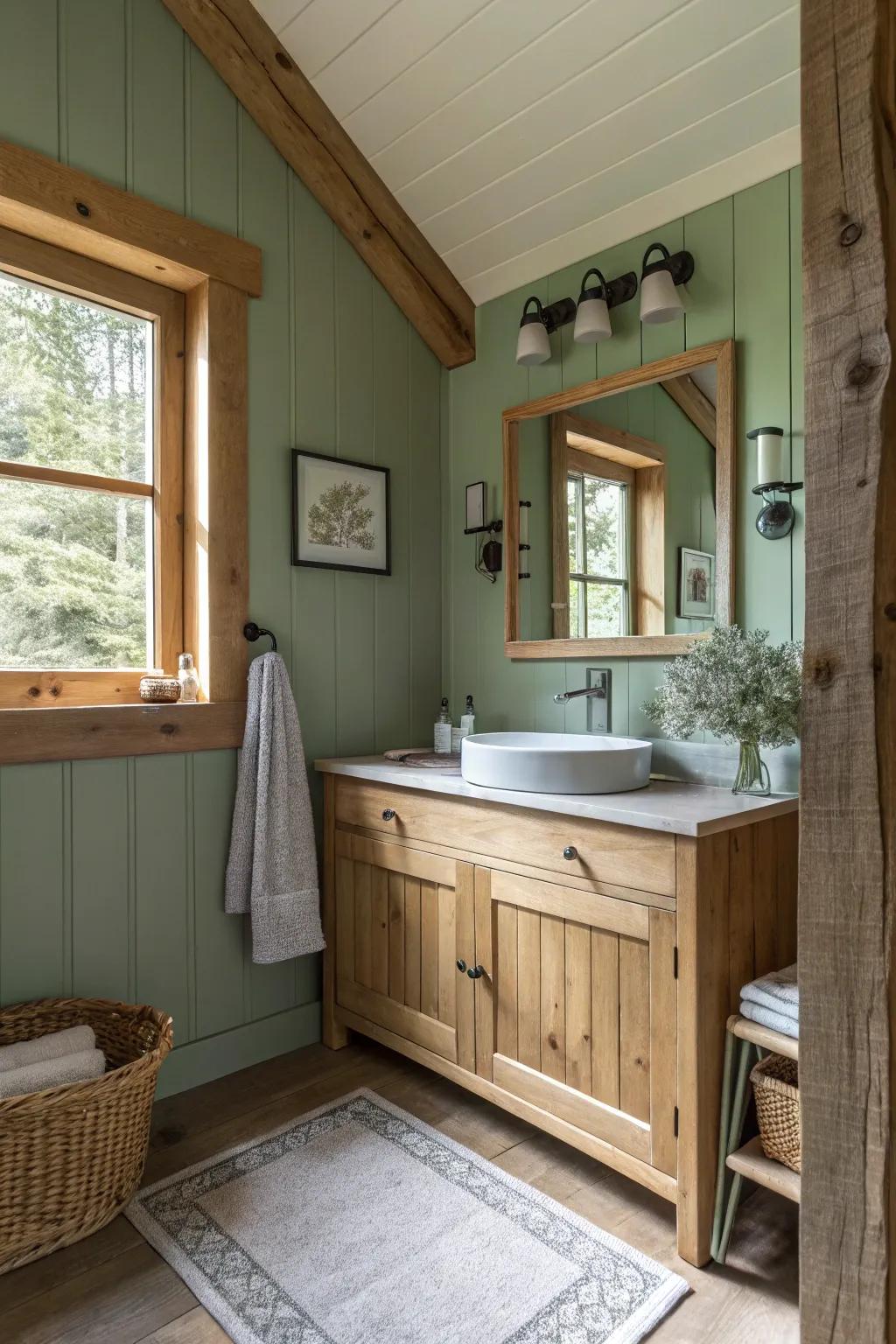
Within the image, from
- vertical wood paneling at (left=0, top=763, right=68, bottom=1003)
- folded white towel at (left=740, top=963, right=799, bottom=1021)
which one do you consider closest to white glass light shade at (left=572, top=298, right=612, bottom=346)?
folded white towel at (left=740, top=963, right=799, bottom=1021)

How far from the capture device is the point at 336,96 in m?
2.37

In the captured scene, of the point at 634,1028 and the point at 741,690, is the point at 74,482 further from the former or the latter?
the point at 634,1028

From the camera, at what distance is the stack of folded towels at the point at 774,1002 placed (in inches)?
58.4

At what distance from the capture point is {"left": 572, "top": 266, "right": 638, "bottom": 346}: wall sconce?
227cm

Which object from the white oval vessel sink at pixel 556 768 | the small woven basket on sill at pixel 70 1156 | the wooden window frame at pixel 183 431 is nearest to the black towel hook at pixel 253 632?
the wooden window frame at pixel 183 431

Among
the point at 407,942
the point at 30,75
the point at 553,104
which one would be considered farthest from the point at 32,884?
the point at 553,104

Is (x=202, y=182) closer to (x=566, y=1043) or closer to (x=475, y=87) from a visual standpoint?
(x=475, y=87)

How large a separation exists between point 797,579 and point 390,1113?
1.62m

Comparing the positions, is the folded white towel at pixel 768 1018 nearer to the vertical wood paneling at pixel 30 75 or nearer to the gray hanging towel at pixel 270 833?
the gray hanging towel at pixel 270 833

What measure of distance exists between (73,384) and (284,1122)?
1.93 m

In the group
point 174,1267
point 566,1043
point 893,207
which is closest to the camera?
point 893,207

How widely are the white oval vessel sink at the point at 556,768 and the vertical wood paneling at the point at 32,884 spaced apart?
99 centimetres

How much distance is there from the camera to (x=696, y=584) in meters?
2.11

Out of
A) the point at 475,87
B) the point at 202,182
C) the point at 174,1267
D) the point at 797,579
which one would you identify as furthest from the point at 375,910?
the point at 475,87
